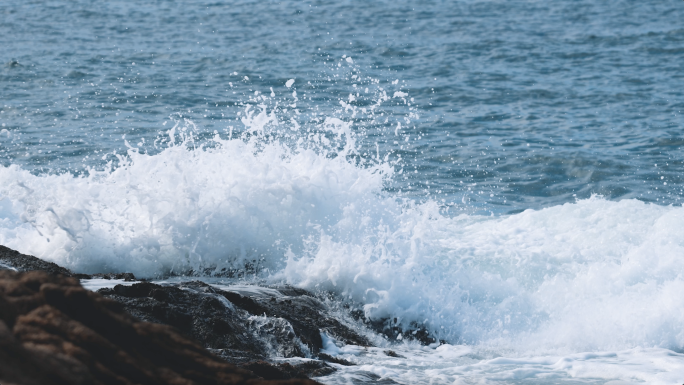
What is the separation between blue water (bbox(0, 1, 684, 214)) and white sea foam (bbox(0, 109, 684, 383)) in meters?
1.72

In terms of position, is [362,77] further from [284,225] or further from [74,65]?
[284,225]

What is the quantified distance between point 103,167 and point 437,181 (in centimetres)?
476

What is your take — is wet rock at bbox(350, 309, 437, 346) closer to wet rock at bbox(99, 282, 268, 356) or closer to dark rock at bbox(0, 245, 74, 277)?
wet rock at bbox(99, 282, 268, 356)

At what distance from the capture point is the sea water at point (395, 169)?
21.2 ft

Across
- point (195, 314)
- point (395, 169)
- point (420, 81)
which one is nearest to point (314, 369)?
point (195, 314)

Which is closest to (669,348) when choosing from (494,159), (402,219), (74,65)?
(402,219)

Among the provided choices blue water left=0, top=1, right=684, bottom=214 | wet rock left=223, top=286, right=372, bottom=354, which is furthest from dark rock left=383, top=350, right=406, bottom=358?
blue water left=0, top=1, right=684, bottom=214

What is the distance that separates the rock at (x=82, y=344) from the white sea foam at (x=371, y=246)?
374 cm

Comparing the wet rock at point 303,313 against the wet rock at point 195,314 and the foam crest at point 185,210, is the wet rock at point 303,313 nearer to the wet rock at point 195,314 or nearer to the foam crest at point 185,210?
the wet rock at point 195,314

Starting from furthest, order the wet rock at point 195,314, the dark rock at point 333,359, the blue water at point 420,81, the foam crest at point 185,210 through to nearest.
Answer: the blue water at point 420,81, the foam crest at point 185,210, the dark rock at point 333,359, the wet rock at point 195,314

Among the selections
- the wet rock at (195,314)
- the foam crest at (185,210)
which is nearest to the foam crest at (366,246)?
the foam crest at (185,210)

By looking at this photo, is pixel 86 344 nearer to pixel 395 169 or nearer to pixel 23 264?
pixel 23 264

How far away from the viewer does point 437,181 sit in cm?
1034

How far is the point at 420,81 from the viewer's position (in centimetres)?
1475
